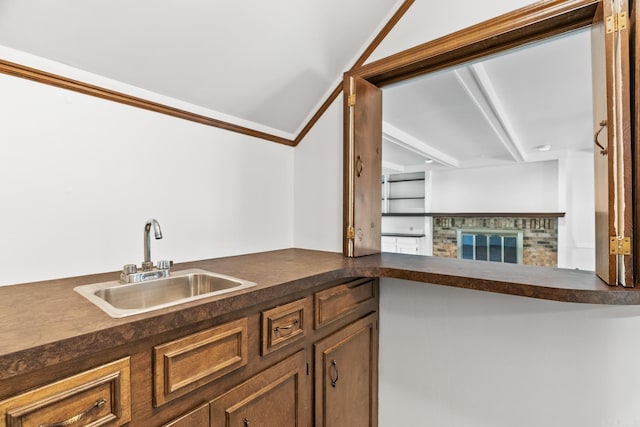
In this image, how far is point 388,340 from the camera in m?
1.73

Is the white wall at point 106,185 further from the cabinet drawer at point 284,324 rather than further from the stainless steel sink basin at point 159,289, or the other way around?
the cabinet drawer at point 284,324

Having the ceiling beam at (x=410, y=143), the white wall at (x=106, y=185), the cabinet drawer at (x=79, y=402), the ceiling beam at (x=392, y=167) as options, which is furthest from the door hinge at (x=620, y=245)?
the ceiling beam at (x=392, y=167)

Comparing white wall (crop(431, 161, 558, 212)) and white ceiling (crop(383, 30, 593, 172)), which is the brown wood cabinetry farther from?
white wall (crop(431, 161, 558, 212))

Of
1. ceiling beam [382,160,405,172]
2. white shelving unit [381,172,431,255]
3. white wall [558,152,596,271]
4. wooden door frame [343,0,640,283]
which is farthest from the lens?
white shelving unit [381,172,431,255]

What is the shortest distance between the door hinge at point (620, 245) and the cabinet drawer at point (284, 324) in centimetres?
105

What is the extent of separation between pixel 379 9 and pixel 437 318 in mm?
1611

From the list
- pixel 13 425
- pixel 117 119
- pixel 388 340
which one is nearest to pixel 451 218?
pixel 388 340

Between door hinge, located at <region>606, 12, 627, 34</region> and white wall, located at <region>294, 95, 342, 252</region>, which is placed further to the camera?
white wall, located at <region>294, 95, 342, 252</region>

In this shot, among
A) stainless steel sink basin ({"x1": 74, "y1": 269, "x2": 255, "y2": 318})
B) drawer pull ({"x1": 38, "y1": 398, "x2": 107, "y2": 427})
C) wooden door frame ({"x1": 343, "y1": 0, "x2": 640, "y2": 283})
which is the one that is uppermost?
wooden door frame ({"x1": 343, "y1": 0, "x2": 640, "y2": 283})

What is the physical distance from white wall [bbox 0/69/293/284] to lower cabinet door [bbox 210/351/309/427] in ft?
2.52

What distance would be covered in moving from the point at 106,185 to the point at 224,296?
30.9 inches

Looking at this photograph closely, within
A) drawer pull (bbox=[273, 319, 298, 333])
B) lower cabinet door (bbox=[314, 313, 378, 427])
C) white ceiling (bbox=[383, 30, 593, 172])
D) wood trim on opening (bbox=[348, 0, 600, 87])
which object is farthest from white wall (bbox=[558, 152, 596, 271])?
drawer pull (bbox=[273, 319, 298, 333])

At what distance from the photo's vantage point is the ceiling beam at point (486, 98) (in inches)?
83.6

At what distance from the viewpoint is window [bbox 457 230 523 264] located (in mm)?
5762
